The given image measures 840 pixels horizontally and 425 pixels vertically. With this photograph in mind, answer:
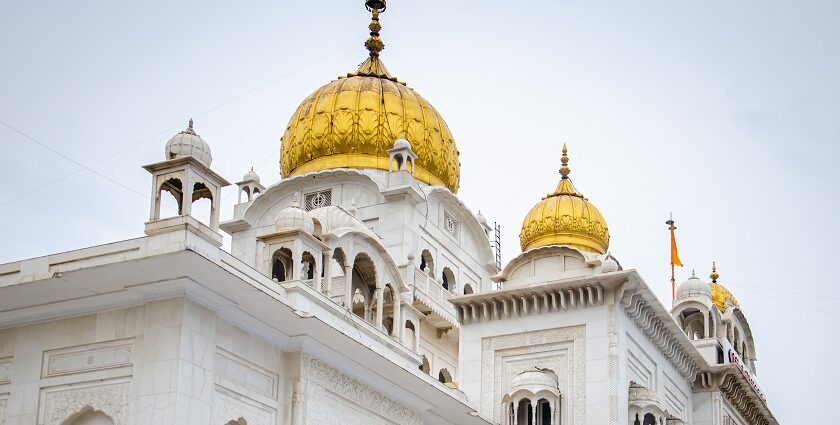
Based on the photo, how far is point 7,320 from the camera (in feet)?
52.6

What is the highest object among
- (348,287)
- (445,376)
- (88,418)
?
(445,376)

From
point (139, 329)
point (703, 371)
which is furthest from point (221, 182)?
point (703, 371)

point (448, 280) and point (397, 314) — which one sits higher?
point (448, 280)

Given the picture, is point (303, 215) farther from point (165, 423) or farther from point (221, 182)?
point (165, 423)

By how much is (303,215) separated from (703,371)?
12.6 metres

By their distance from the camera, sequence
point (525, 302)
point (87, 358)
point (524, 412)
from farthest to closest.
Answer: point (525, 302) → point (524, 412) → point (87, 358)

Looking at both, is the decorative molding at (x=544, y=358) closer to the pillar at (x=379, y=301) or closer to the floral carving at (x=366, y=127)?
the pillar at (x=379, y=301)

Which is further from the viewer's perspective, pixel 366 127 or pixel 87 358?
pixel 366 127

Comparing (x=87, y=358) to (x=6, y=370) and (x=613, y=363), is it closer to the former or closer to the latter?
(x=6, y=370)

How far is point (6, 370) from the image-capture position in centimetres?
1585

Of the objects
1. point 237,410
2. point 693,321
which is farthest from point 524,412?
point 237,410

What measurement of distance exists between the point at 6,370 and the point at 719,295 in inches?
840

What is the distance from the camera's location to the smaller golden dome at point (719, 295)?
3266 cm

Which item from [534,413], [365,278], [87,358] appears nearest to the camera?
[87,358]
